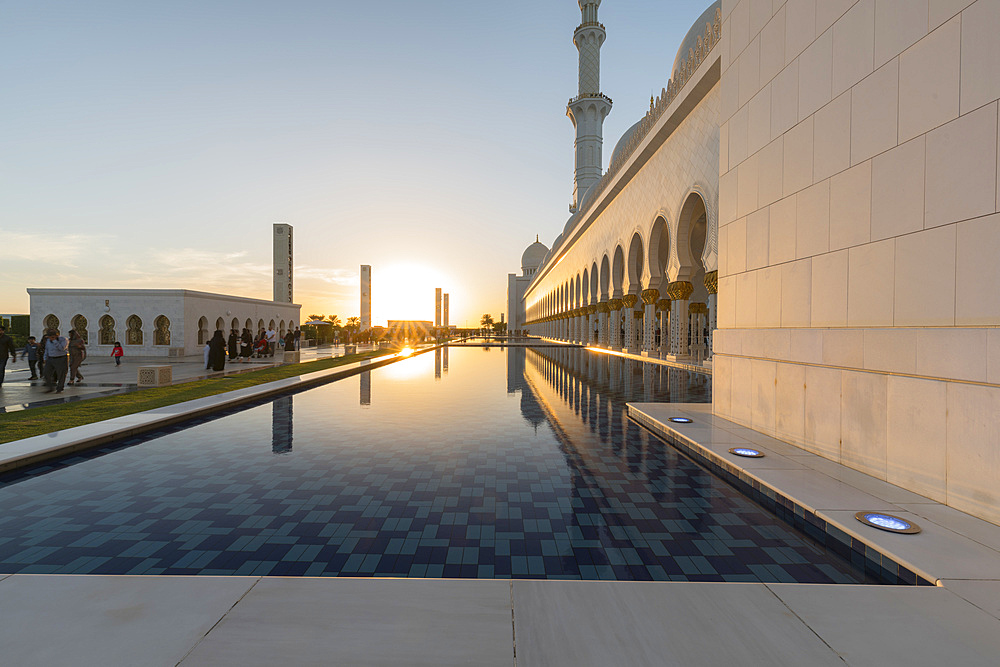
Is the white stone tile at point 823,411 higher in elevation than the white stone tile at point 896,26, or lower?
lower

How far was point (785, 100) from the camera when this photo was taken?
499 centimetres

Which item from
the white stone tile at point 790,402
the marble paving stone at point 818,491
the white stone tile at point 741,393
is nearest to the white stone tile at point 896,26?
the white stone tile at point 790,402

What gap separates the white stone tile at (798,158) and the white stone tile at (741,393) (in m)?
1.97

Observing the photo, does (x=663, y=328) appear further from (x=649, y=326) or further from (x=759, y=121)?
(x=759, y=121)

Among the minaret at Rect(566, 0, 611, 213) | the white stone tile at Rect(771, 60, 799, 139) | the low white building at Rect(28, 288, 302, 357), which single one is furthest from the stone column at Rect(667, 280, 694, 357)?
the minaret at Rect(566, 0, 611, 213)

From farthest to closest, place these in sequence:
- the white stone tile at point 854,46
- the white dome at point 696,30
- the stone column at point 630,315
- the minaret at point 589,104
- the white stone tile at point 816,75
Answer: the minaret at point 589,104 → the stone column at point 630,315 → the white dome at point 696,30 → the white stone tile at point 816,75 → the white stone tile at point 854,46

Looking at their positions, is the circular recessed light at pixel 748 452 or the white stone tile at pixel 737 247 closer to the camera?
the circular recessed light at pixel 748 452

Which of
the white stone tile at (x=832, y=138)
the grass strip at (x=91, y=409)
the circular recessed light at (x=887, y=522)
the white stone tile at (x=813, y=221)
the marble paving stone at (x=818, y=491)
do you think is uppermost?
the white stone tile at (x=832, y=138)

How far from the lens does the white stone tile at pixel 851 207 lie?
3891 millimetres

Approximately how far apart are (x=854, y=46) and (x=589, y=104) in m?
42.8

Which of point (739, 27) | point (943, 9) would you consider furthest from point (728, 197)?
point (943, 9)

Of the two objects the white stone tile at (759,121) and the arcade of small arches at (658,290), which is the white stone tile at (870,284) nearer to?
the white stone tile at (759,121)

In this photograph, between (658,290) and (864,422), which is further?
(658,290)

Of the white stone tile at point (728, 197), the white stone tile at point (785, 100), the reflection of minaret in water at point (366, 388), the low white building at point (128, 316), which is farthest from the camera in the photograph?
the low white building at point (128, 316)
